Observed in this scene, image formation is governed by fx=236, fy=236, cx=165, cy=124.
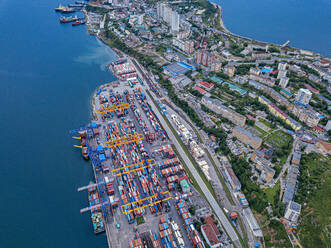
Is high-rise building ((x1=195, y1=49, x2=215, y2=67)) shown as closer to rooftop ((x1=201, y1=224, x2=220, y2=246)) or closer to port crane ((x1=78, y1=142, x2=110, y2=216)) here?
port crane ((x1=78, y1=142, x2=110, y2=216))

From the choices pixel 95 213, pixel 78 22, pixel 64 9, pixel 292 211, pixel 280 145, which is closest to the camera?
pixel 292 211

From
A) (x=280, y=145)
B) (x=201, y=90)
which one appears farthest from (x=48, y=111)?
(x=280, y=145)

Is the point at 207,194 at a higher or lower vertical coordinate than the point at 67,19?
lower

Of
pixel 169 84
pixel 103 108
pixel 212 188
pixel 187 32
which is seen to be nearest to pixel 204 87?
pixel 169 84

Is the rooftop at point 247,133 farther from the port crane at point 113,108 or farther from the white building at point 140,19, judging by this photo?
the white building at point 140,19

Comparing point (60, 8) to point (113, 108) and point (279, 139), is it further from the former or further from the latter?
point (279, 139)

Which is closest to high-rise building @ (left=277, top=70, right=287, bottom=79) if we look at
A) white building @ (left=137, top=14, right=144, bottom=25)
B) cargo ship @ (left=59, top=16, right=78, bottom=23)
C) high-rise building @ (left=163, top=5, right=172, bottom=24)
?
high-rise building @ (left=163, top=5, right=172, bottom=24)

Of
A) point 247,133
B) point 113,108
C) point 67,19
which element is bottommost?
point 247,133
